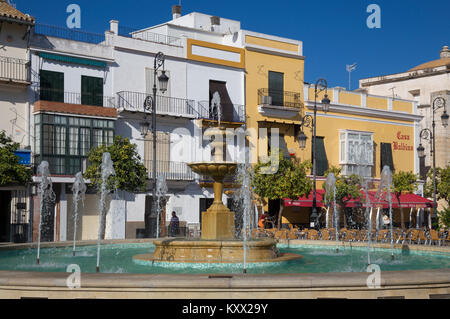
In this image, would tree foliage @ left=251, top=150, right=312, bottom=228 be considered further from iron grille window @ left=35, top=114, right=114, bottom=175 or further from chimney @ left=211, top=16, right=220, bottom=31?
chimney @ left=211, top=16, right=220, bottom=31

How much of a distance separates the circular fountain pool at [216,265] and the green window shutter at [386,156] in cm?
1991

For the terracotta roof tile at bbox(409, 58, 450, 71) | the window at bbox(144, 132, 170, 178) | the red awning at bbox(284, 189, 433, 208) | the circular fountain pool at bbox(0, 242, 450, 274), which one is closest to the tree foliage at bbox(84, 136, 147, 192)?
the window at bbox(144, 132, 170, 178)

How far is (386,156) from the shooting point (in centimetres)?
3712

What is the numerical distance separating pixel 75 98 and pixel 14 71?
2633 mm

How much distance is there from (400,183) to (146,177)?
13.8 metres

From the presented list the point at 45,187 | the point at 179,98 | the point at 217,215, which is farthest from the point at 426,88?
the point at 217,215

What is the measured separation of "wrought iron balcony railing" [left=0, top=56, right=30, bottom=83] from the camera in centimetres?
2445

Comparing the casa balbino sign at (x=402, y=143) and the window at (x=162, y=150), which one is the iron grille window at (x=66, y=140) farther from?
the casa balbino sign at (x=402, y=143)

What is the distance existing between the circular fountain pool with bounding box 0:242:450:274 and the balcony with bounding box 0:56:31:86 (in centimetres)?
968

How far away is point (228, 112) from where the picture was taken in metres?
31.1

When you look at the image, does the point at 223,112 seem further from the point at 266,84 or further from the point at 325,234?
the point at 325,234

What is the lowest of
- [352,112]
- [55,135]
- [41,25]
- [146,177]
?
[146,177]
